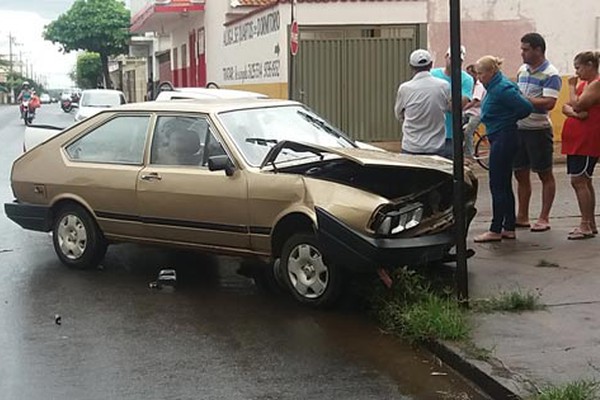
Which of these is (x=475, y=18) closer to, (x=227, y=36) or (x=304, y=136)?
(x=227, y=36)

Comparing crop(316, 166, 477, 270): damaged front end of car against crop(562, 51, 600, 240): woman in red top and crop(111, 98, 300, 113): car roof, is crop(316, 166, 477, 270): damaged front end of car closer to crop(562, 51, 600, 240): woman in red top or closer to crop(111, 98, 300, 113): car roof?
crop(111, 98, 300, 113): car roof

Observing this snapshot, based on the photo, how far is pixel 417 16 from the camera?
1756cm

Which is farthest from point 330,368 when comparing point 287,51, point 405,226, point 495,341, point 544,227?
Result: point 287,51

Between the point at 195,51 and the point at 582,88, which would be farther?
the point at 195,51

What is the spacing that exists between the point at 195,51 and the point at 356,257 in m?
22.7

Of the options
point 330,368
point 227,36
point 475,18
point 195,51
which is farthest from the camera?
point 195,51

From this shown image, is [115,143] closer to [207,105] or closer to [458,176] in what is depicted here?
[207,105]

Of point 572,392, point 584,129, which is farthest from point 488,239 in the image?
point 572,392

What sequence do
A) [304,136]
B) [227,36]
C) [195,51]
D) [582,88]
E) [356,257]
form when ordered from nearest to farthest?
[356,257] < [304,136] < [582,88] < [227,36] < [195,51]

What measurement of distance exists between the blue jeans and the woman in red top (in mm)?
578

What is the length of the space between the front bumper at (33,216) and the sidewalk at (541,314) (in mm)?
4037

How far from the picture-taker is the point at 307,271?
7.04 meters

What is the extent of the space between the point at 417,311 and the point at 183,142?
284 centimetres

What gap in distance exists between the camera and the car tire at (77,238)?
8.38 meters
